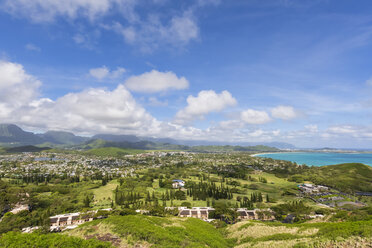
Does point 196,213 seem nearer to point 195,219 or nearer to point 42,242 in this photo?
point 195,219

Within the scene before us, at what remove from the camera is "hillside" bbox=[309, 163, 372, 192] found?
142 meters

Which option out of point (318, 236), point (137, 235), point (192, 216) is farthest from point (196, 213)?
point (318, 236)

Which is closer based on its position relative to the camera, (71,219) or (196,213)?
(71,219)

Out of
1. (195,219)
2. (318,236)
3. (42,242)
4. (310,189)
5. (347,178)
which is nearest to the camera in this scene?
(42,242)

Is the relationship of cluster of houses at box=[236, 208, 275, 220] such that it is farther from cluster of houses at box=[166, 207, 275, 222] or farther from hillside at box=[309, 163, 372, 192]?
hillside at box=[309, 163, 372, 192]

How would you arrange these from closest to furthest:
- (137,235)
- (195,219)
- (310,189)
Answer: (137,235) < (195,219) < (310,189)

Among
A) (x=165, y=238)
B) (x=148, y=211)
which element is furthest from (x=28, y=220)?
(x=165, y=238)

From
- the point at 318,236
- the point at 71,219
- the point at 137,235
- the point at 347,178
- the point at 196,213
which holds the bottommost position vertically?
the point at 71,219

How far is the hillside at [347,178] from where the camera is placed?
142238mm

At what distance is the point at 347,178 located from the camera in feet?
535

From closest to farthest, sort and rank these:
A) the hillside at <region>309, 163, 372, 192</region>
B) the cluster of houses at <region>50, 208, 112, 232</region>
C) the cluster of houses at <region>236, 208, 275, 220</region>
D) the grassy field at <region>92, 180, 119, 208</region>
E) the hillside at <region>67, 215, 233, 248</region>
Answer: the hillside at <region>67, 215, 233, 248</region>, the cluster of houses at <region>50, 208, 112, 232</region>, the cluster of houses at <region>236, 208, 275, 220</region>, the grassy field at <region>92, 180, 119, 208</region>, the hillside at <region>309, 163, 372, 192</region>

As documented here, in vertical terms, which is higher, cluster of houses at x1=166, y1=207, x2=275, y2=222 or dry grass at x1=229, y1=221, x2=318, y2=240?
dry grass at x1=229, y1=221, x2=318, y2=240

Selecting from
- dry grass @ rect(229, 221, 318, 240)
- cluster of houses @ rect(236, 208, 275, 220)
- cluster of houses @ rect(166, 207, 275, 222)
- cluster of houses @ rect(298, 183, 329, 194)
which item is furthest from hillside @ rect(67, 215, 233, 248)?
cluster of houses @ rect(298, 183, 329, 194)

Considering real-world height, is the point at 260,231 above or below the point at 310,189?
above
